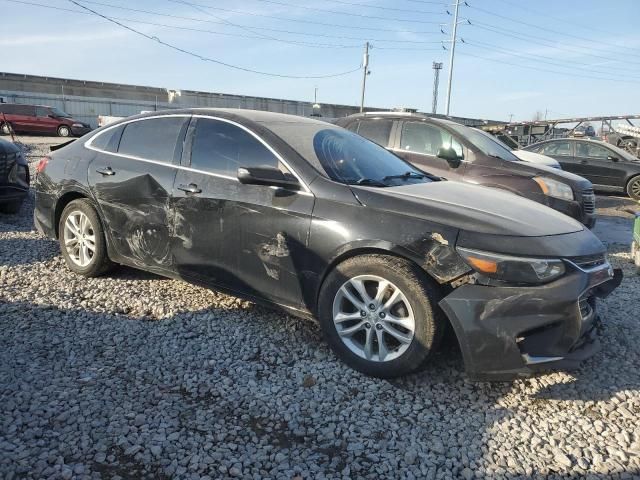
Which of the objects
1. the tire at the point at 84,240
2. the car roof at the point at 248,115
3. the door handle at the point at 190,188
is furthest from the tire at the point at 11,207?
the door handle at the point at 190,188

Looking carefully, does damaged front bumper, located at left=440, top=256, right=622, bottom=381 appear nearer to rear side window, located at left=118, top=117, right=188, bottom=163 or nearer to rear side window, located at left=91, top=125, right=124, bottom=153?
rear side window, located at left=118, top=117, right=188, bottom=163

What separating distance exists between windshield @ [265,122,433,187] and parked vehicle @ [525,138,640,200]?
34.8 ft

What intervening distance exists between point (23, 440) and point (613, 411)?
313 cm

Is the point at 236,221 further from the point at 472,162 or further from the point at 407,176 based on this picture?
the point at 472,162

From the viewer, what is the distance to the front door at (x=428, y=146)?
683 cm

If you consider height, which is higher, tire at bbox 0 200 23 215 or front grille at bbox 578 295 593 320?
front grille at bbox 578 295 593 320

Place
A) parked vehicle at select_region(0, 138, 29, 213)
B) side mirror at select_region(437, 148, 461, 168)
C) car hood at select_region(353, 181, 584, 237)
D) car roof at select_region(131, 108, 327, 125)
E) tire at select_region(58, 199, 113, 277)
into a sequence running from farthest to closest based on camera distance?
parked vehicle at select_region(0, 138, 29, 213) → side mirror at select_region(437, 148, 461, 168) → tire at select_region(58, 199, 113, 277) → car roof at select_region(131, 108, 327, 125) → car hood at select_region(353, 181, 584, 237)

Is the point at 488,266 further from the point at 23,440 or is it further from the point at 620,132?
the point at 620,132

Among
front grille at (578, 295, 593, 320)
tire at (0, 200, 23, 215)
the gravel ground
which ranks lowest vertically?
the gravel ground

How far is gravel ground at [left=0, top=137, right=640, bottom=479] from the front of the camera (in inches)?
93.4

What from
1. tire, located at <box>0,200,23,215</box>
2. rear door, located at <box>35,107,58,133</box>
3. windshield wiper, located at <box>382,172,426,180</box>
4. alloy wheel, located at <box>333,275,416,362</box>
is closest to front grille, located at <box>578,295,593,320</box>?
alloy wheel, located at <box>333,275,416,362</box>

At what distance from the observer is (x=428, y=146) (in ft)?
23.1

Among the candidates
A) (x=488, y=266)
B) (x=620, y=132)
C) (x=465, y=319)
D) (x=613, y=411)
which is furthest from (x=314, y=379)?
(x=620, y=132)

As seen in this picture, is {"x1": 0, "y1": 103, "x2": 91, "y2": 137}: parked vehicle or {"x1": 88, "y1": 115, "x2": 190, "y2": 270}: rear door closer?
{"x1": 88, "y1": 115, "x2": 190, "y2": 270}: rear door
